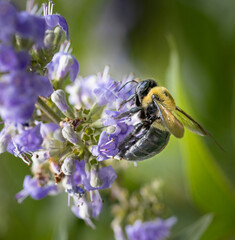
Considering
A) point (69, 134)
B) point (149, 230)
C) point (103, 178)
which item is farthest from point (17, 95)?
point (149, 230)

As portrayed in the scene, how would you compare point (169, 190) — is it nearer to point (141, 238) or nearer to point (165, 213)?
point (165, 213)

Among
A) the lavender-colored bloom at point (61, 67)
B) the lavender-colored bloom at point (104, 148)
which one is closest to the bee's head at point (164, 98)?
the lavender-colored bloom at point (104, 148)

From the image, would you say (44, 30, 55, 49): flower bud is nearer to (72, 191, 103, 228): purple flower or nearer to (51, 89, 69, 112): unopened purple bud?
(51, 89, 69, 112): unopened purple bud

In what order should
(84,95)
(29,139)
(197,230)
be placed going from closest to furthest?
(29,139), (84,95), (197,230)

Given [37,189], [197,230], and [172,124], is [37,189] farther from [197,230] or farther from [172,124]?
[197,230]

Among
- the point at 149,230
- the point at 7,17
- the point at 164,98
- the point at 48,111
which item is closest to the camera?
the point at 7,17

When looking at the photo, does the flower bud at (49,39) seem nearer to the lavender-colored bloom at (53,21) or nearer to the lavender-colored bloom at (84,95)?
the lavender-colored bloom at (53,21)
